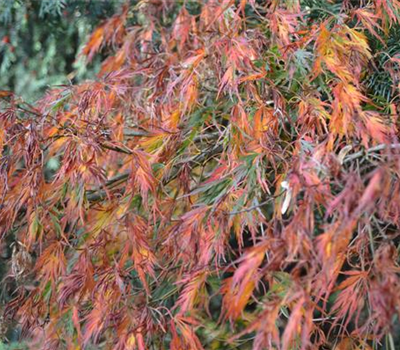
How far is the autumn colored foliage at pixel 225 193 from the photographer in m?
1.26

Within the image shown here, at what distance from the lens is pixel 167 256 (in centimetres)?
174

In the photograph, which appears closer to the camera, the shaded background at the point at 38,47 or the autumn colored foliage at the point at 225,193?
the autumn colored foliage at the point at 225,193

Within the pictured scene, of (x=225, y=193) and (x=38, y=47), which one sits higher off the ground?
(x=225, y=193)

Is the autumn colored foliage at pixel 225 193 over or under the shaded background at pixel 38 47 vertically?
over

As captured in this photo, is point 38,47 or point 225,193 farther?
point 38,47

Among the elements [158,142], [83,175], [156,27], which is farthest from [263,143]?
[156,27]

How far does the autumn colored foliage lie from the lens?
49.6 inches

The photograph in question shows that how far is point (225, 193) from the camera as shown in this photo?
154 cm

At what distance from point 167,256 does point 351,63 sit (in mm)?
763

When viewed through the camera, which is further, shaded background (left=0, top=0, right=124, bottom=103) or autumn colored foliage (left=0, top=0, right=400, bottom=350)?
shaded background (left=0, top=0, right=124, bottom=103)

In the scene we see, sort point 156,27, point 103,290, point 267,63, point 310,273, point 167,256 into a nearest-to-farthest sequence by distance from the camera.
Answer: point 310,273, point 103,290, point 167,256, point 267,63, point 156,27

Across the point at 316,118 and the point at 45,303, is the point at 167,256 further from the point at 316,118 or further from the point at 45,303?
the point at 316,118

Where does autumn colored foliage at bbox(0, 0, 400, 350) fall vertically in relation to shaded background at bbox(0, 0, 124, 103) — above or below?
above

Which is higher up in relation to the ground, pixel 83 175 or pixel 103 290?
pixel 83 175
